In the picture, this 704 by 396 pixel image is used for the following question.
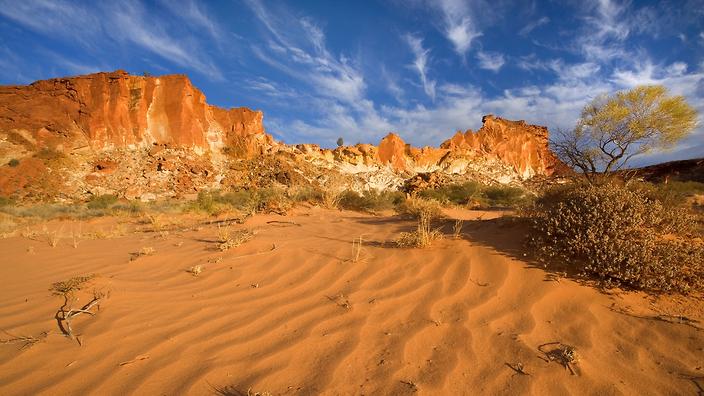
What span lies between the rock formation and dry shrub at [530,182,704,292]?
19034 millimetres

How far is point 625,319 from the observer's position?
7.58 ft

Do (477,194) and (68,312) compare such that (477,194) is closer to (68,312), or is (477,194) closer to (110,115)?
(68,312)

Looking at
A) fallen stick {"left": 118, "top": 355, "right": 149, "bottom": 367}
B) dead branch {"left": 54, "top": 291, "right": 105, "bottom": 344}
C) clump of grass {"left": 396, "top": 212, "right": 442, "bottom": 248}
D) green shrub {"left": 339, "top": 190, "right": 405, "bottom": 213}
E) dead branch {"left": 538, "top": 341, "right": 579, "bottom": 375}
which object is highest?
green shrub {"left": 339, "top": 190, "right": 405, "bottom": 213}

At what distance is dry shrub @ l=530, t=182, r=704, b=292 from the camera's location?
2.54m

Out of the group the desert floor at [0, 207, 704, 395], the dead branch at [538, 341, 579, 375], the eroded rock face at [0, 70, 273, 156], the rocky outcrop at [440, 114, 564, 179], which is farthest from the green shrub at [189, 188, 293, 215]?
the rocky outcrop at [440, 114, 564, 179]

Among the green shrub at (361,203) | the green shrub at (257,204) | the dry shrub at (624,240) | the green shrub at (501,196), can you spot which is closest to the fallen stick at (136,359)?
the dry shrub at (624,240)

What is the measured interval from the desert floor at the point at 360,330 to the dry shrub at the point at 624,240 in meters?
0.16

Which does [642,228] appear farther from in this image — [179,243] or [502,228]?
[179,243]

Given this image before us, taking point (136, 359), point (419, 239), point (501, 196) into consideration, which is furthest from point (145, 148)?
point (136, 359)

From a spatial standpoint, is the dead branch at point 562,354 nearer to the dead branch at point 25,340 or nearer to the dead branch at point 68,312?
the dead branch at point 68,312

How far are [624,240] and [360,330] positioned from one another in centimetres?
227

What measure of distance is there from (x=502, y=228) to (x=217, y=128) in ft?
106

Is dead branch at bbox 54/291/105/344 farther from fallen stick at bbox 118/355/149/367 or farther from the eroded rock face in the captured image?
the eroded rock face

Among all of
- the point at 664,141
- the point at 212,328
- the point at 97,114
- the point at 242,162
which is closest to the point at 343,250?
the point at 212,328
